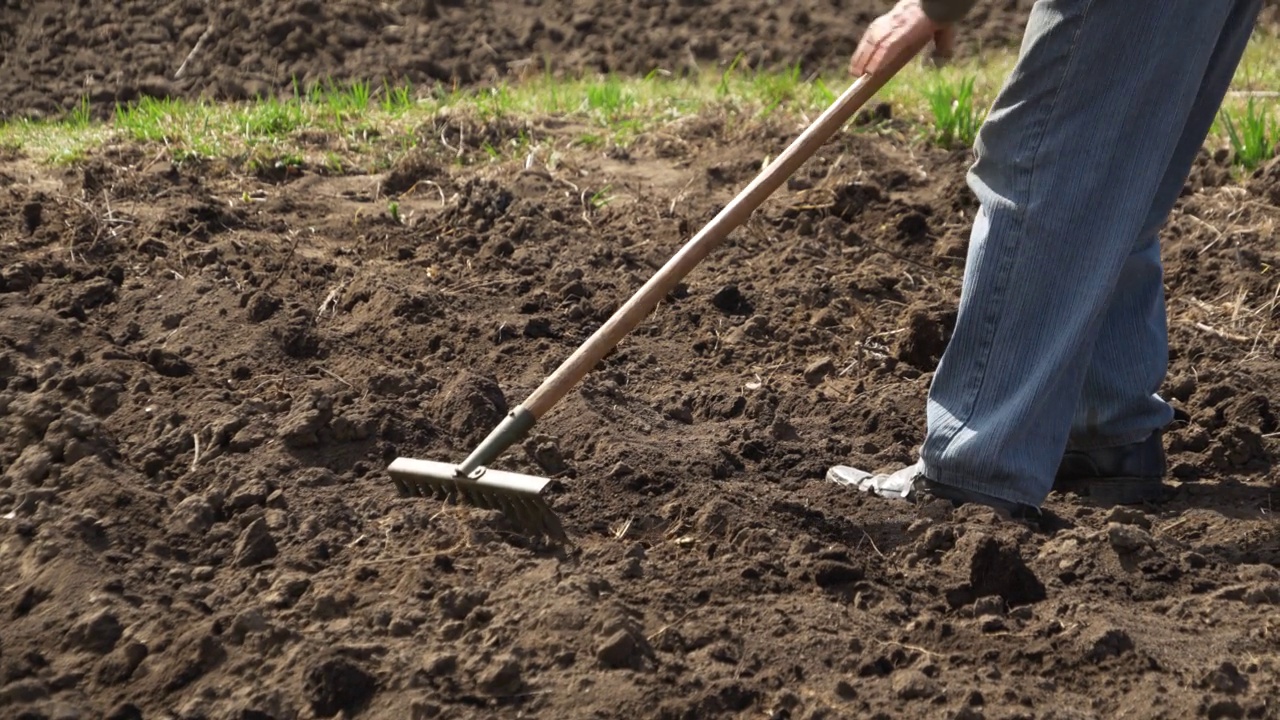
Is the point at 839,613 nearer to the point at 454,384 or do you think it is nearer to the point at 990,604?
the point at 990,604

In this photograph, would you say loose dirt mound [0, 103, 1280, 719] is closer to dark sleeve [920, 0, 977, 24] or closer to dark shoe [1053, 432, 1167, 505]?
dark shoe [1053, 432, 1167, 505]

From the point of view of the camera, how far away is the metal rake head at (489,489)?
306 cm

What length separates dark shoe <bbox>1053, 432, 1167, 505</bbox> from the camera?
3.48 m

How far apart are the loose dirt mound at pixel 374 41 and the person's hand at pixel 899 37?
3734 mm

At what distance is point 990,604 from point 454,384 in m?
1.50

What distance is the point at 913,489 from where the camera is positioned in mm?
3338

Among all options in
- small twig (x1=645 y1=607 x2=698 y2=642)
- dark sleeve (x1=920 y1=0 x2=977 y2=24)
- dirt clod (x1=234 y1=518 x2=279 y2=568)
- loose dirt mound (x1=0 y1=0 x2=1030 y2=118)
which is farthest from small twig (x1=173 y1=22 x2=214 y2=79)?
small twig (x1=645 y1=607 x2=698 y2=642)

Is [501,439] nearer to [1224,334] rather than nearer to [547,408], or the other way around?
[547,408]

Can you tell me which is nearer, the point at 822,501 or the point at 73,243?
the point at 822,501

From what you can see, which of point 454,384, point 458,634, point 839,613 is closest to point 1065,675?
point 839,613

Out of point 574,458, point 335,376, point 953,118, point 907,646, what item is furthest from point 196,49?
point 907,646

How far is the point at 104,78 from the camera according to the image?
6.98 m

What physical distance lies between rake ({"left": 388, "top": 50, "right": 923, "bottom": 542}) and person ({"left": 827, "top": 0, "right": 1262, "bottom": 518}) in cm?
43

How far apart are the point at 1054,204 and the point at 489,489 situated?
130 cm
